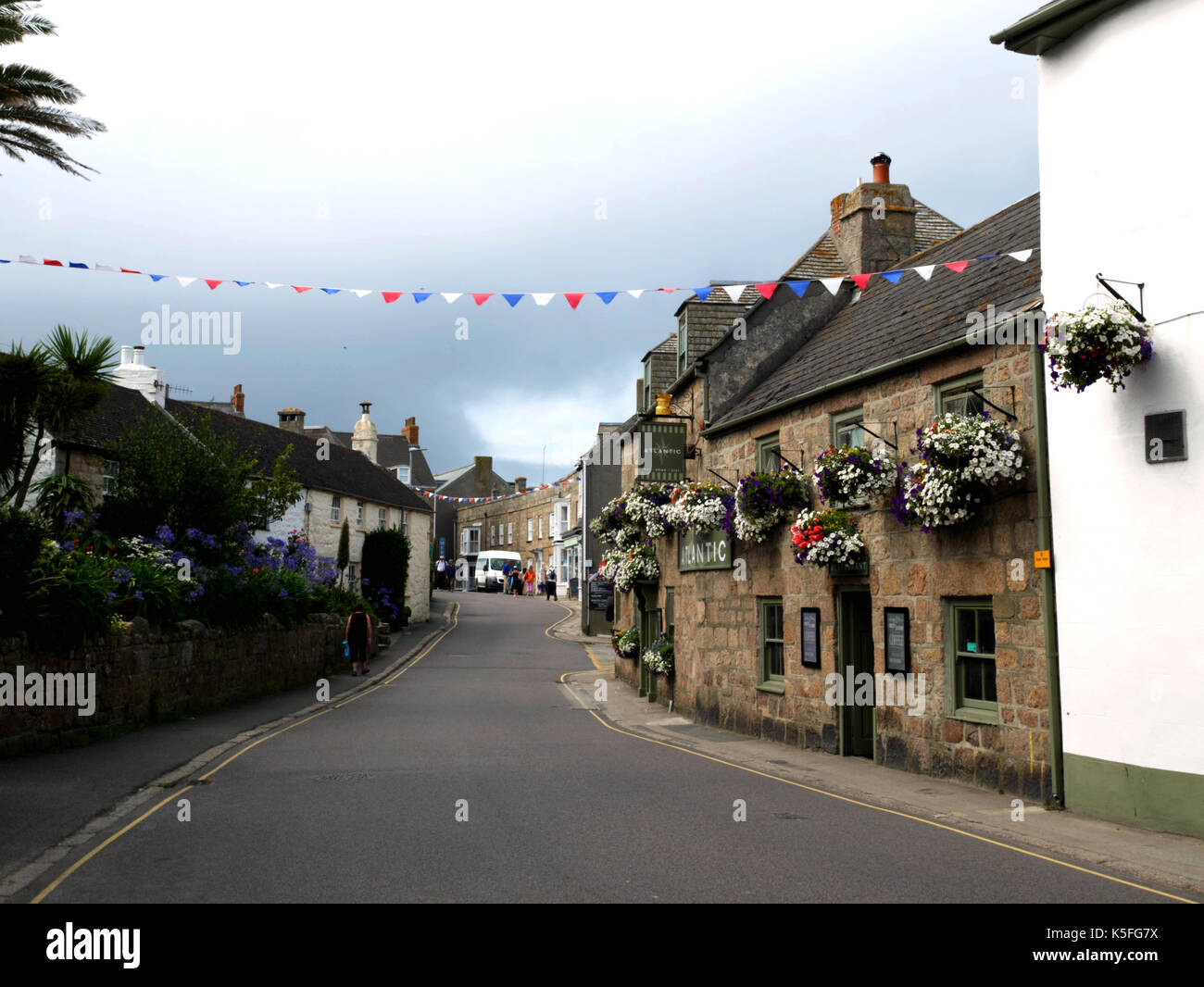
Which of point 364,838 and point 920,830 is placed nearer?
point 364,838

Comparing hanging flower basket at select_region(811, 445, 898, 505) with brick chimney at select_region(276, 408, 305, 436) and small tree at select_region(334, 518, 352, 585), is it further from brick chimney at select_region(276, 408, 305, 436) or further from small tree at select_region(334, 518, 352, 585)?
brick chimney at select_region(276, 408, 305, 436)

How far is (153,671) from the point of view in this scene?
1705 cm

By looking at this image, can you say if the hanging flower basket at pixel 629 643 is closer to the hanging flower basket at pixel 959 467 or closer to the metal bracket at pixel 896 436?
the metal bracket at pixel 896 436

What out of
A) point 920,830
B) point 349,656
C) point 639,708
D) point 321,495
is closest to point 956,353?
point 920,830

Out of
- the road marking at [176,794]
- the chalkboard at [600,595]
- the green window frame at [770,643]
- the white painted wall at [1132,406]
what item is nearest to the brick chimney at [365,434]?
the chalkboard at [600,595]

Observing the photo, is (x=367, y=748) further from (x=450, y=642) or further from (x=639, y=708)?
(x=450, y=642)

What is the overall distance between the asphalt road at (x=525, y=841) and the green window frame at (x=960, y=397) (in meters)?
4.77

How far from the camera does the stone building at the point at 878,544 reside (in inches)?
447

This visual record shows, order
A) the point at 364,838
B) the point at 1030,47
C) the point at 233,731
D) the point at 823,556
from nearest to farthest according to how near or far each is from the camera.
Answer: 1. the point at 364,838
2. the point at 1030,47
3. the point at 823,556
4. the point at 233,731

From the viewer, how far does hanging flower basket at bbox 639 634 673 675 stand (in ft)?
70.5

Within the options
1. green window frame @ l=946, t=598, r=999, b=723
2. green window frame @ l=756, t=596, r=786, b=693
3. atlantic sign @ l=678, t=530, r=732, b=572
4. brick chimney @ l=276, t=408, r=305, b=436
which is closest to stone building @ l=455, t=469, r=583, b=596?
brick chimney @ l=276, t=408, r=305, b=436

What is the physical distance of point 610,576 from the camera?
26078mm

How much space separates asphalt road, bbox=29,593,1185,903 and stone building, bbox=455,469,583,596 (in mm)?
48879

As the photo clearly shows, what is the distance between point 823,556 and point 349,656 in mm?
18159
